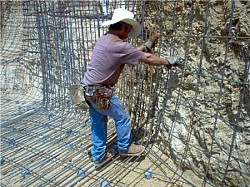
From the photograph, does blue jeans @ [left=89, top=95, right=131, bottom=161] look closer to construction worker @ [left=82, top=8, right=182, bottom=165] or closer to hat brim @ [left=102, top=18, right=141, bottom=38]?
construction worker @ [left=82, top=8, right=182, bottom=165]

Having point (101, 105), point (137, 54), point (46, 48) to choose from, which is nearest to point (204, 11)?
point (137, 54)

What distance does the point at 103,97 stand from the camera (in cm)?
271

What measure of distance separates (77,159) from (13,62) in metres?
4.05

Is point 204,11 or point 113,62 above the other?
point 204,11

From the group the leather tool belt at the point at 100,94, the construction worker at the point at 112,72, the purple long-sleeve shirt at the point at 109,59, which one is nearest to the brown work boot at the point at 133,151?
the construction worker at the point at 112,72

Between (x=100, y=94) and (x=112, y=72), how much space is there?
0.25m

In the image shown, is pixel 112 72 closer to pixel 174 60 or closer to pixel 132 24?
pixel 132 24

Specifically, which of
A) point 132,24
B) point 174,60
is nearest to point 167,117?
point 174,60

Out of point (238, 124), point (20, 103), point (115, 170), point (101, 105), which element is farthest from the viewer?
point (20, 103)

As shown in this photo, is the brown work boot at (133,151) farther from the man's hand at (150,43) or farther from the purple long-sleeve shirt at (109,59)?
the man's hand at (150,43)

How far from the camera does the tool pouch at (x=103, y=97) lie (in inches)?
106

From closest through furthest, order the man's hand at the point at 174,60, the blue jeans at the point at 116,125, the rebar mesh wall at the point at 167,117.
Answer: the rebar mesh wall at the point at 167,117 < the man's hand at the point at 174,60 < the blue jeans at the point at 116,125

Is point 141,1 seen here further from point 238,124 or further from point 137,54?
point 238,124

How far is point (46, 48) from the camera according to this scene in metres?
5.11
